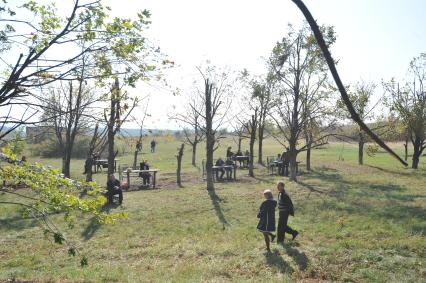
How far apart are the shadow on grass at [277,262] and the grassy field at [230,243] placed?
2 centimetres

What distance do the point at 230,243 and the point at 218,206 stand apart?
5297 millimetres

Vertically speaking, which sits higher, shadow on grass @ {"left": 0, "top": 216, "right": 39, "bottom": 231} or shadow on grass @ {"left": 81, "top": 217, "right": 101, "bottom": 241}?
shadow on grass @ {"left": 81, "top": 217, "right": 101, "bottom": 241}

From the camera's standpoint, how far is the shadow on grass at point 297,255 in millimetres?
8844

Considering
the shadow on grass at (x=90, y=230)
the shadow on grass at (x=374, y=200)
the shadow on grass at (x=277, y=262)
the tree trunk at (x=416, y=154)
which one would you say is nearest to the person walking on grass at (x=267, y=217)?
the shadow on grass at (x=277, y=262)

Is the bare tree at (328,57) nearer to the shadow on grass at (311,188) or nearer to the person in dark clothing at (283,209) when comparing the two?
the person in dark clothing at (283,209)

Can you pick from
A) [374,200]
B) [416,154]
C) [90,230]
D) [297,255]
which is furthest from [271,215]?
[416,154]

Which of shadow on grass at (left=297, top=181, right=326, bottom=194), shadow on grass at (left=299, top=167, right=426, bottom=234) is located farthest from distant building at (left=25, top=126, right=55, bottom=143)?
shadow on grass at (left=297, top=181, right=326, bottom=194)

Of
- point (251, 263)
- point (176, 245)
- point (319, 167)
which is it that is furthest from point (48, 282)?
point (319, 167)

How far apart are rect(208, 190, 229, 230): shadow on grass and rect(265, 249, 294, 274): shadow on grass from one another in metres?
3.82

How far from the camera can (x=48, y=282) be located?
8328 mm

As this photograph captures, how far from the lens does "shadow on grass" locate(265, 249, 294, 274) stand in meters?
8.65

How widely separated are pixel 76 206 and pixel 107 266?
16.1 feet

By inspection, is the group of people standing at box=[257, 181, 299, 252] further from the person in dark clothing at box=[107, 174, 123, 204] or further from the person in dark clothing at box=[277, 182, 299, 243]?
the person in dark clothing at box=[107, 174, 123, 204]

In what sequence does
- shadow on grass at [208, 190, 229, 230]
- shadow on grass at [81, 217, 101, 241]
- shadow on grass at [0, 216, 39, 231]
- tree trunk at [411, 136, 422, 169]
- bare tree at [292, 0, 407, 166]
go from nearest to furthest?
bare tree at [292, 0, 407, 166] → shadow on grass at [81, 217, 101, 241] → shadow on grass at [0, 216, 39, 231] → shadow on grass at [208, 190, 229, 230] → tree trunk at [411, 136, 422, 169]
